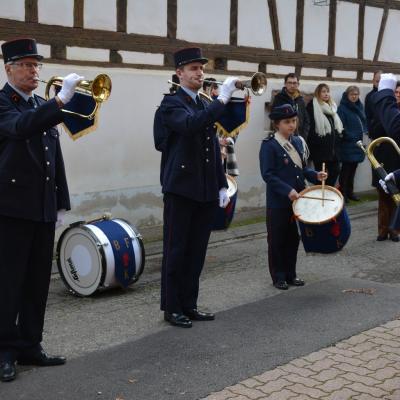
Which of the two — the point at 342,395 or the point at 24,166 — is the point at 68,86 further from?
the point at 342,395

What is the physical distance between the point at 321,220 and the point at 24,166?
290 centimetres

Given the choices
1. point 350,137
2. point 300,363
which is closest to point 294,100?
point 350,137

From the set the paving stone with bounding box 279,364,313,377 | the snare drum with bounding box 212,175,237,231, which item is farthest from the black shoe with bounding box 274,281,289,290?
the paving stone with bounding box 279,364,313,377

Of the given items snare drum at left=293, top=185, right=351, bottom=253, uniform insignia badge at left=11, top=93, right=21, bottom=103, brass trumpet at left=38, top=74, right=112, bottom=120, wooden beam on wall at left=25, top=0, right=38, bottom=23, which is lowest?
snare drum at left=293, top=185, right=351, bottom=253

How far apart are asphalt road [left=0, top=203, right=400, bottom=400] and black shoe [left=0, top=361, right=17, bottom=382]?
0.14 feet

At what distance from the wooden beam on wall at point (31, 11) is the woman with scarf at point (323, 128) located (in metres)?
4.78

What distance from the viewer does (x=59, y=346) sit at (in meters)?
5.02

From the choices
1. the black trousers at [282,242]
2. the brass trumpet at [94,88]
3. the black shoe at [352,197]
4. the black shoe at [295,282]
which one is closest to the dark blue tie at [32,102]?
the brass trumpet at [94,88]

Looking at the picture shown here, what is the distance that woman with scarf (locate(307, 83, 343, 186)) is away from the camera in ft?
36.6

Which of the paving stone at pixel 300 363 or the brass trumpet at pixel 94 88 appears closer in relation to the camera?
the paving stone at pixel 300 363

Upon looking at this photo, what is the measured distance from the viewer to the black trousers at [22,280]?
4367 millimetres

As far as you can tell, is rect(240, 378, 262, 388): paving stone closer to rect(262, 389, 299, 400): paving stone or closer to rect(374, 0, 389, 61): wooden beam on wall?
rect(262, 389, 299, 400): paving stone

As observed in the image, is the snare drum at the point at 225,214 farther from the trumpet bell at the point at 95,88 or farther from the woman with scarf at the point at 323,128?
the woman with scarf at the point at 323,128

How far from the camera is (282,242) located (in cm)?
652
